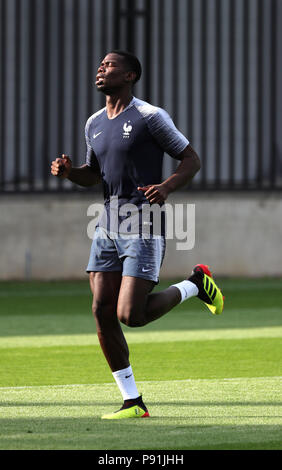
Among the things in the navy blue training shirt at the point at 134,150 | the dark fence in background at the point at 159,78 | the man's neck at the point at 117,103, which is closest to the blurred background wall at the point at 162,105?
the dark fence in background at the point at 159,78

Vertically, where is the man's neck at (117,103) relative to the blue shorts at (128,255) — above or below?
above

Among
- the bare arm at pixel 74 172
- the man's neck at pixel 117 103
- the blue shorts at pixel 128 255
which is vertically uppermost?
the man's neck at pixel 117 103

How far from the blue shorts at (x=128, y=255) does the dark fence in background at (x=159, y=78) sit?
1472 centimetres

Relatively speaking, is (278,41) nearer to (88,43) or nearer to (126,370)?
(88,43)

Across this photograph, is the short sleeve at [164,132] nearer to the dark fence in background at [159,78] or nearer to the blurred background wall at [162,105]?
the blurred background wall at [162,105]

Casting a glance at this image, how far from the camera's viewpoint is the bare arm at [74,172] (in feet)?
24.7

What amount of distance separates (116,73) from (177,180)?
77 centimetres

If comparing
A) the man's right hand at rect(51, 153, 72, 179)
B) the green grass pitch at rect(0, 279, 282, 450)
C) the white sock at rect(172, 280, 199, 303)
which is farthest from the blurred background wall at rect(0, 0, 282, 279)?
the man's right hand at rect(51, 153, 72, 179)

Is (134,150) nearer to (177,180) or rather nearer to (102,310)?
(177,180)

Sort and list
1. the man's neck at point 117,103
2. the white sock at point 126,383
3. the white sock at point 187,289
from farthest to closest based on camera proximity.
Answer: the white sock at point 187,289, the man's neck at point 117,103, the white sock at point 126,383

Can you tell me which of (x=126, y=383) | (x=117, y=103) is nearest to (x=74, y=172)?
(x=117, y=103)

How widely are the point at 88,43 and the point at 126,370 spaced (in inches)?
626

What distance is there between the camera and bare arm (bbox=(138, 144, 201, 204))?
709cm
